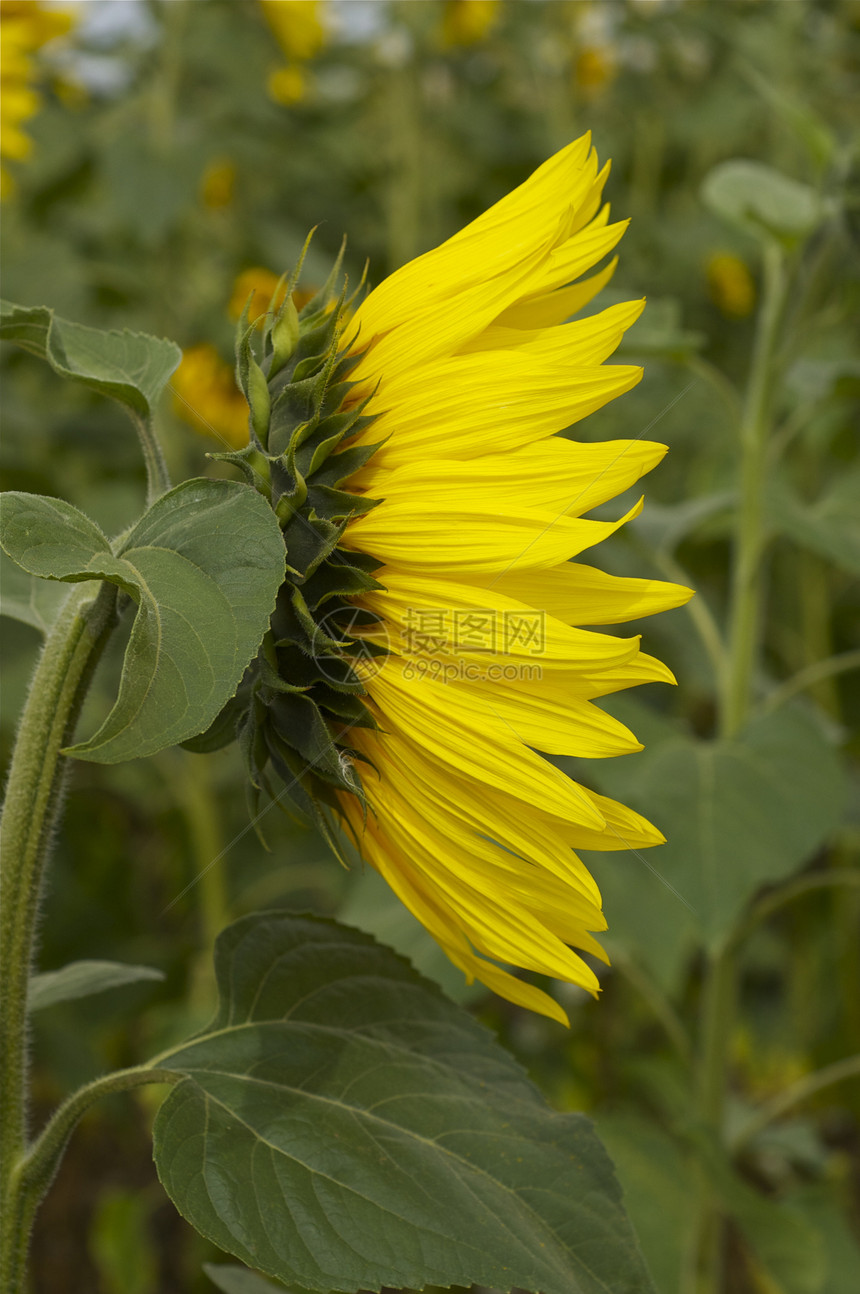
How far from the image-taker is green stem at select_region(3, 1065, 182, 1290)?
0.49 metres

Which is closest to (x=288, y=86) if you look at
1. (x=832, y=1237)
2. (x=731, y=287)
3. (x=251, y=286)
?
(x=251, y=286)

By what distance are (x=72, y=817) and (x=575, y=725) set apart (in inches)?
65.4

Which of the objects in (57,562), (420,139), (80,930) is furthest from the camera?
(420,139)

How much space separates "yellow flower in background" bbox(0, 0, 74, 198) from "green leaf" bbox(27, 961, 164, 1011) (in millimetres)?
1614

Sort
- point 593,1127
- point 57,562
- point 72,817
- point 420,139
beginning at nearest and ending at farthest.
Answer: point 57,562
point 593,1127
point 72,817
point 420,139

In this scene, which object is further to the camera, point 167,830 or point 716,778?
point 167,830

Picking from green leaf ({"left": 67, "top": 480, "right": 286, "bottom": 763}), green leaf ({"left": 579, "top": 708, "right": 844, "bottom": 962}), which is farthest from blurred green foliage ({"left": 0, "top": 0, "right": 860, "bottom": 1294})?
green leaf ({"left": 67, "top": 480, "right": 286, "bottom": 763})

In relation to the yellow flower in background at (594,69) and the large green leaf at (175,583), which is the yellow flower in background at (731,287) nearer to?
the yellow flower in background at (594,69)

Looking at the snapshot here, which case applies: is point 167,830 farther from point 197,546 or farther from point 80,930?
point 197,546

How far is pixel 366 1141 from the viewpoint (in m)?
0.49

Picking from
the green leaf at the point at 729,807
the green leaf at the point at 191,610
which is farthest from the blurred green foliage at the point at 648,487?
the green leaf at the point at 191,610

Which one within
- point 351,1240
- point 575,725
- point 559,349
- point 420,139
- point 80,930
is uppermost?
point 420,139

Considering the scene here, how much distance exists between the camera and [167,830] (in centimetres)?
202

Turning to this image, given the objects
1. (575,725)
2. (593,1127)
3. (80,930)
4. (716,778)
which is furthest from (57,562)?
(80,930)
